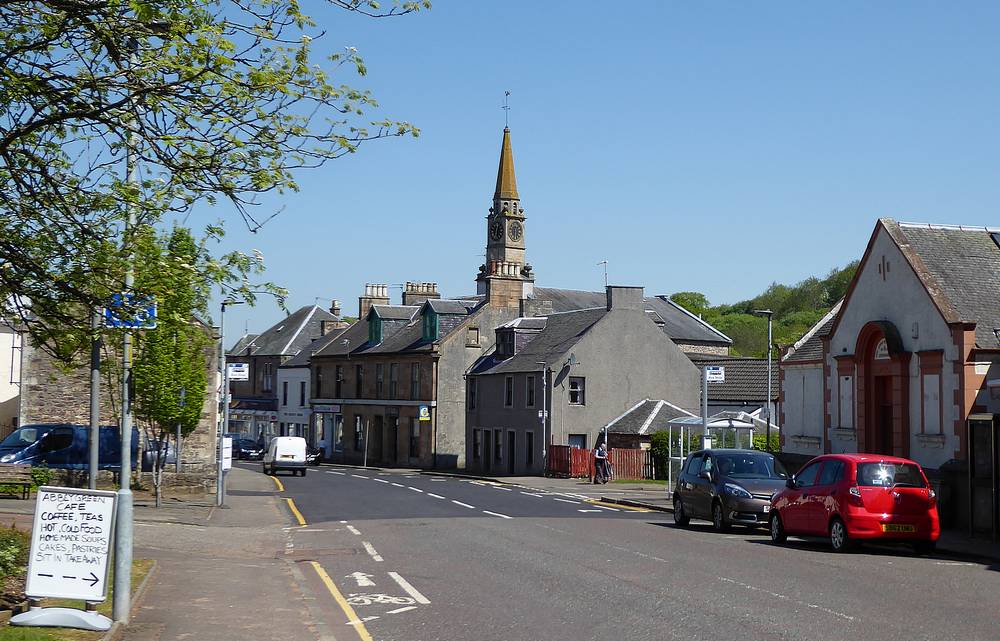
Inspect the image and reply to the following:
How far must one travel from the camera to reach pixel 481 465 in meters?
63.6

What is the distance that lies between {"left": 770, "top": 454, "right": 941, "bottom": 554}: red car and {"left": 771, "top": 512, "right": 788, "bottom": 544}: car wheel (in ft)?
3.42

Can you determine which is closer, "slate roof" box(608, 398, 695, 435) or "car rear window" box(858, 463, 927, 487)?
"car rear window" box(858, 463, 927, 487)

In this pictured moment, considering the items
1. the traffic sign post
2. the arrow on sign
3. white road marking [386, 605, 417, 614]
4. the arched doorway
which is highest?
the arched doorway

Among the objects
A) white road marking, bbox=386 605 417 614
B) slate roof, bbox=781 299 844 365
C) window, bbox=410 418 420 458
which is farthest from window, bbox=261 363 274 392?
white road marking, bbox=386 605 417 614

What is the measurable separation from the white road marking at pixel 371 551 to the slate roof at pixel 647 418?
33.0 meters

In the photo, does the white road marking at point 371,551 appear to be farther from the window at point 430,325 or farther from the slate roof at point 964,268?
the window at point 430,325

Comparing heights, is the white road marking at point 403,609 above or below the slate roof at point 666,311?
below

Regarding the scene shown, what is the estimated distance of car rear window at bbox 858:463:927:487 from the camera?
784 inches

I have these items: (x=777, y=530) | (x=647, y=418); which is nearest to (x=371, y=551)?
(x=777, y=530)

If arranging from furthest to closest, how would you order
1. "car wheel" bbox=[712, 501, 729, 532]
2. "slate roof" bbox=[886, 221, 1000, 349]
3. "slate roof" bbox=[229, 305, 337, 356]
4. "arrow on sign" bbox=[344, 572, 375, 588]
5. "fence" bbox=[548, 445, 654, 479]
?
"slate roof" bbox=[229, 305, 337, 356]
"fence" bbox=[548, 445, 654, 479]
"slate roof" bbox=[886, 221, 1000, 349]
"car wheel" bbox=[712, 501, 729, 532]
"arrow on sign" bbox=[344, 572, 375, 588]

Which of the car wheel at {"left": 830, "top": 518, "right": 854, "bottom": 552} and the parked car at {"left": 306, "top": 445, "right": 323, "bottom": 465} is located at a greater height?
the car wheel at {"left": 830, "top": 518, "right": 854, "bottom": 552}

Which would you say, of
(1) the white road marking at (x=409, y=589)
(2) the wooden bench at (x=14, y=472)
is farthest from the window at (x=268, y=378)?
(1) the white road marking at (x=409, y=589)

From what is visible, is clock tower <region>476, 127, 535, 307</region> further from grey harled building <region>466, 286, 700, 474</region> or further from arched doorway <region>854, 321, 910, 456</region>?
arched doorway <region>854, 321, 910, 456</region>

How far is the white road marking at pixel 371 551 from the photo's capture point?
18828 millimetres
